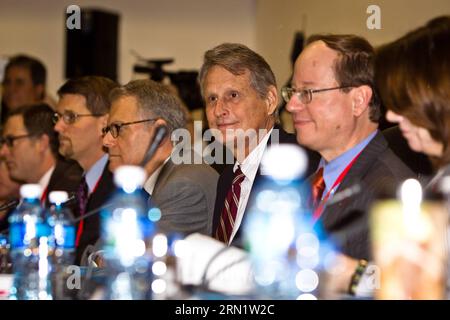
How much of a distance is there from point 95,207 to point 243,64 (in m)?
0.85

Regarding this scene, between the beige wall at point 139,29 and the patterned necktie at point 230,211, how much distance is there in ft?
14.2

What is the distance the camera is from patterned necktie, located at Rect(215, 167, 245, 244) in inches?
119

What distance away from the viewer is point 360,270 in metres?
2.04

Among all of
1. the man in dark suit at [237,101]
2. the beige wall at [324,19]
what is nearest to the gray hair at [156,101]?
the man in dark suit at [237,101]

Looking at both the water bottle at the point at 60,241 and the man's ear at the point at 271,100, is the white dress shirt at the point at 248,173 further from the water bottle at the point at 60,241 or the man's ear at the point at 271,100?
the water bottle at the point at 60,241

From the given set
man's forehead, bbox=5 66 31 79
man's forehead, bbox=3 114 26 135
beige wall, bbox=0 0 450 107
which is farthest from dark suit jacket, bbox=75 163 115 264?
beige wall, bbox=0 0 450 107

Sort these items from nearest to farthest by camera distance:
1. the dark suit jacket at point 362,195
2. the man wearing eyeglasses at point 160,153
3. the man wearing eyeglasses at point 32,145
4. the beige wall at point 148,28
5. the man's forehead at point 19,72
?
the dark suit jacket at point 362,195
the man wearing eyeglasses at point 160,153
the man wearing eyeglasses at point 32,145
the man's forehead at point 19,72
the beige wall at point 148,28

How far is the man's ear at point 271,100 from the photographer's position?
336 cm

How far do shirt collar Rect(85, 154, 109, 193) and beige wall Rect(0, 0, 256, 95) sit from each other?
11.4ft

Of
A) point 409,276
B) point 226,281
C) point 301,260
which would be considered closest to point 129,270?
point 226,281

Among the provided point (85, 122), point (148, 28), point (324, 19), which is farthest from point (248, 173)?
point (148, 28)

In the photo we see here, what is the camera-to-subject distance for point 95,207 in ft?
11.9

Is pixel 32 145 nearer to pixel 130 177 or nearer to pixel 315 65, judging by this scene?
pixel 130 177
